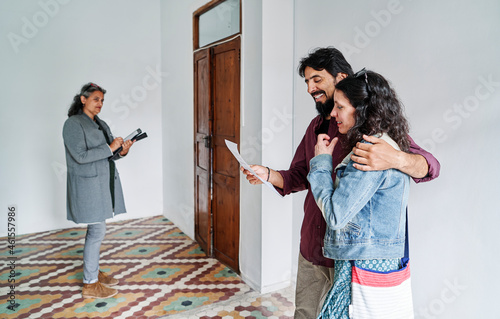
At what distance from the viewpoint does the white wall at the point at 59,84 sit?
4727 millimetres

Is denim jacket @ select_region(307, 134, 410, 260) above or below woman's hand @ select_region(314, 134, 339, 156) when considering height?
below

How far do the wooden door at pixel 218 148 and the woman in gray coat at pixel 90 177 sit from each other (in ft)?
3.31

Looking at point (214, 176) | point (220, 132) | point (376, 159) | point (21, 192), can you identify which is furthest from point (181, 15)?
point (376, 159)

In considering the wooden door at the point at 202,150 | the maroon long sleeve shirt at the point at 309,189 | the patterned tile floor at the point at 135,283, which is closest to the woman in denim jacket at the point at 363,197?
the maroon long sleeve shirt at the point at 309,189

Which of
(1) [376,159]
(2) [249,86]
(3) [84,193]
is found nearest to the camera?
(1) [376,159]

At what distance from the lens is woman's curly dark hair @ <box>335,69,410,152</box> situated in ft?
4.42

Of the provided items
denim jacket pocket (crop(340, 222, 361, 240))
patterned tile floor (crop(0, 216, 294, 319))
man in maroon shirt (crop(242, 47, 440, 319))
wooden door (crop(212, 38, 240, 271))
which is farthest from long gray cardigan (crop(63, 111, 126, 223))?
denim jacket pocket (crop(340, 222, 361, 240))

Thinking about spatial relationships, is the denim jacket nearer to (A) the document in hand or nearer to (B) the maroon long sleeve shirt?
(B) the maroon long sleeve shirt

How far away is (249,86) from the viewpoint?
10.7ft

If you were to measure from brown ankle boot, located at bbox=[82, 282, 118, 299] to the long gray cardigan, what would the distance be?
593 mm

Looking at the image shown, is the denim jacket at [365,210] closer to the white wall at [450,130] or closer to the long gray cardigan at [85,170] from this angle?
the white wall at [450,130]

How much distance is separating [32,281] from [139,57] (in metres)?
3.30

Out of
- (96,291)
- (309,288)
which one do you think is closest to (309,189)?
(309,288)

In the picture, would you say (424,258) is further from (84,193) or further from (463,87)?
(84,193)
